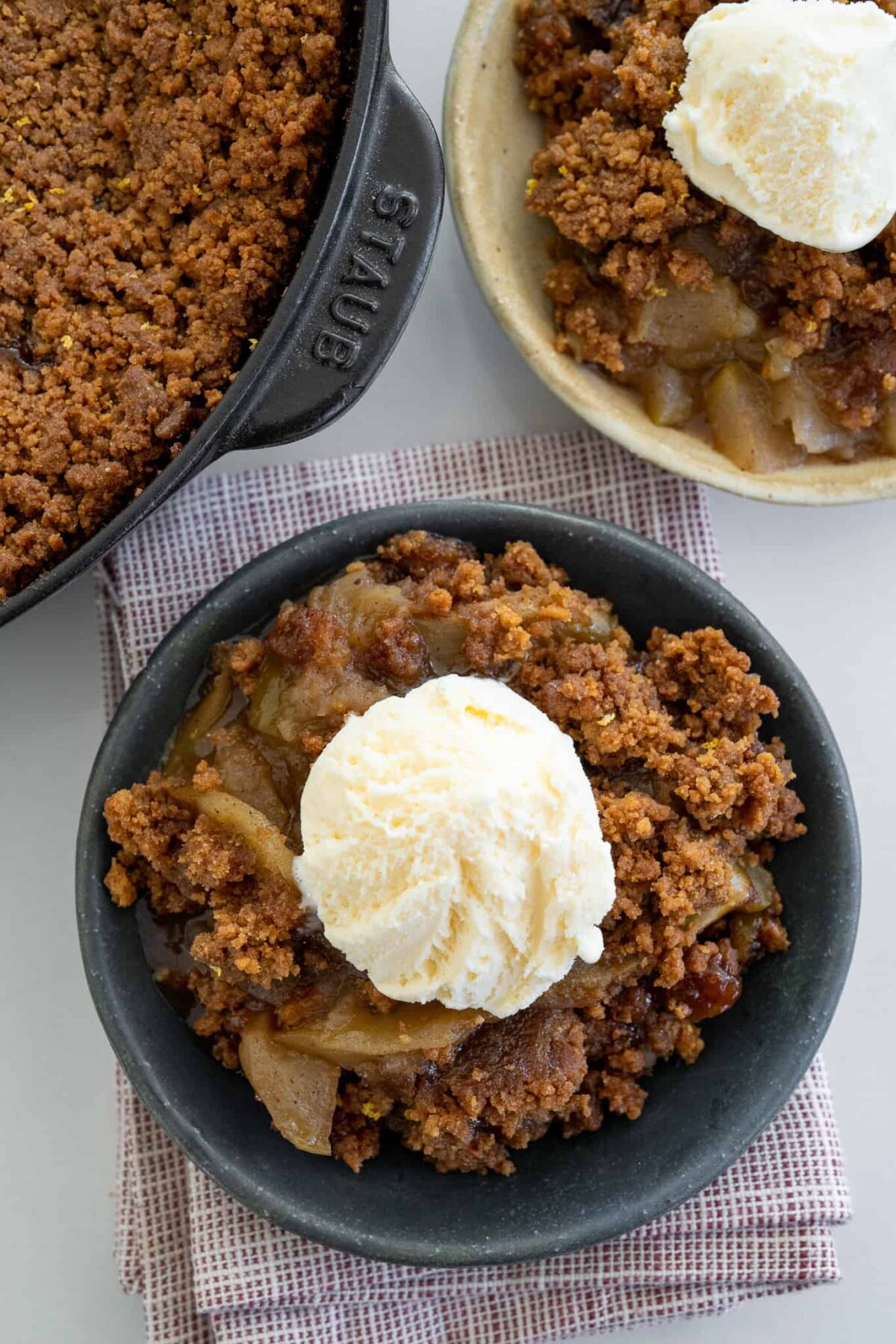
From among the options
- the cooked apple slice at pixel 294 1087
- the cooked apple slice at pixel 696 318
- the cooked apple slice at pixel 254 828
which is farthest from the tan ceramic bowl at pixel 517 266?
the cooked apple slice at pixel 294 1087

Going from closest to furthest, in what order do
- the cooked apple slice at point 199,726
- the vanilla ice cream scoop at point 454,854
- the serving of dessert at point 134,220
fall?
the vanilla ice cream scoop at point 454,854 < the serving of dessert at point 134,220 < the cooked apple slice at point 199,726

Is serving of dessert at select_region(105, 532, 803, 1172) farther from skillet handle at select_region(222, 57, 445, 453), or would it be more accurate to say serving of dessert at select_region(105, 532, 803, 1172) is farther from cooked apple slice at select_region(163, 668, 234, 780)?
skillet handle at select_region(222, 57, 445, 453)

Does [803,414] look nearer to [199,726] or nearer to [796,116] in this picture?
[796,116]

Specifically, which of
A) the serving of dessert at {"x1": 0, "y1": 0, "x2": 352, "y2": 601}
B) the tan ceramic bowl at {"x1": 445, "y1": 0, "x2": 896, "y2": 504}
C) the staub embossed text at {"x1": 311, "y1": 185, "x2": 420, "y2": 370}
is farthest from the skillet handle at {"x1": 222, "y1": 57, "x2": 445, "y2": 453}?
the tan ceramic bowl at {"x1": 445, "y1": 0, "x2": 896, "y2": 504}

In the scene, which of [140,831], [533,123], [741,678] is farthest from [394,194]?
[140,831]

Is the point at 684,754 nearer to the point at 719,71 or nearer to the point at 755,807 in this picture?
the point at 755,807

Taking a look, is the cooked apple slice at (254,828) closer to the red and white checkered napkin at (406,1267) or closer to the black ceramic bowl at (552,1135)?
the black ceramic bowl at (552,1135)
